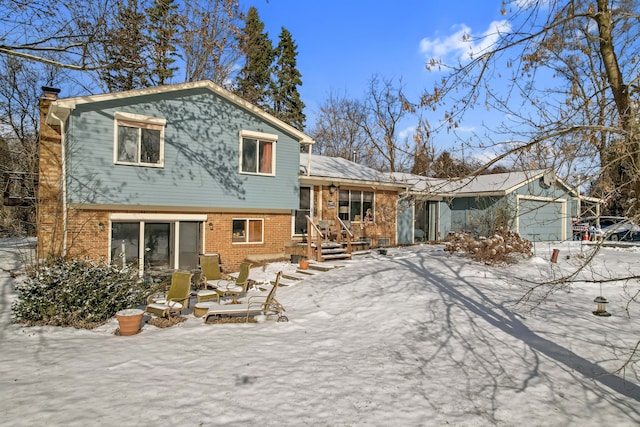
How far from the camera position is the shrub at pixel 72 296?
817 centimetres

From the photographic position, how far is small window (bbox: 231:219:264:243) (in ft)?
49.3

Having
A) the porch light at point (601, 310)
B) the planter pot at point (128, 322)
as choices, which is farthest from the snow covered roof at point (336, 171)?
the planter pot at point (128, 322)

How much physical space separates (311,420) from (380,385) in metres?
1.41

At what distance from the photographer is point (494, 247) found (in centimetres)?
1341

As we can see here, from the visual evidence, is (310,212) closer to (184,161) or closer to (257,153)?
(257,153)

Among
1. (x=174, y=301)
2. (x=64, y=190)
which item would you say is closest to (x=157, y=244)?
(x=64, y=190)

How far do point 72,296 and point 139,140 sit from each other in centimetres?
599

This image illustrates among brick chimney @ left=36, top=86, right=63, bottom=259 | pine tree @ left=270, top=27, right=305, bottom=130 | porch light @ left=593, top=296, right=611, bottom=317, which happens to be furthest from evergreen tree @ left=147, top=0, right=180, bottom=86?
porch light @ left=593, top=296, right=611, bottom=317

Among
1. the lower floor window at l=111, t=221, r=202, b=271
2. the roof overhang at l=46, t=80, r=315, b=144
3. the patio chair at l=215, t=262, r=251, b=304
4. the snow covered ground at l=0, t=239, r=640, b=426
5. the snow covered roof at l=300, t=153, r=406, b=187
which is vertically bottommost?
the snow covered ground at l=0, t=239, r=640, b=426

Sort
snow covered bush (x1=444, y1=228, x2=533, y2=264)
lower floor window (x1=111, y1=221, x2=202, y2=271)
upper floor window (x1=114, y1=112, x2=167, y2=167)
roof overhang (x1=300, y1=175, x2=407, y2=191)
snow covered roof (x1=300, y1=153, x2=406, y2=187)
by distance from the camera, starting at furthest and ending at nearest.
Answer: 1. snow covered roof (x1=300, y1=153, x2=406, y2=187)
2. roof overhang (x1=300, y1=175, x2=407, y2=191)
3. snow covered bush (x1=444, y1=228, x2=533, y2=264)
4. lower floor window (x1=111, y1=221, x2=202, y2=271)
5. upper floor window (x1=114, y1=112, x2=167, y2=167)

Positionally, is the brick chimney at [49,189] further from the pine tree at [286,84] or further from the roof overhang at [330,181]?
the pine tree at [286,84]

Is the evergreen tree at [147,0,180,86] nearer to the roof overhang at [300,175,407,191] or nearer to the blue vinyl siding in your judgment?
the blue vinyl siding

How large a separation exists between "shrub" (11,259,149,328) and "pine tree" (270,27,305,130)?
28209mm

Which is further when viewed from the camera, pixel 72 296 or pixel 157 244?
pixel 157 244
